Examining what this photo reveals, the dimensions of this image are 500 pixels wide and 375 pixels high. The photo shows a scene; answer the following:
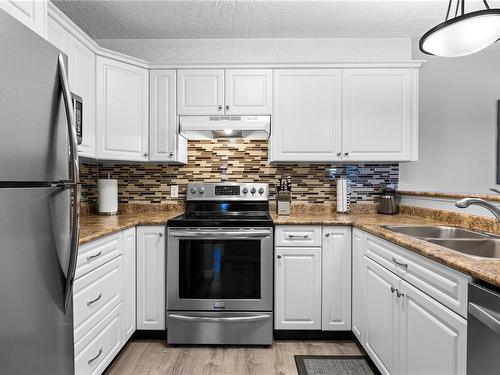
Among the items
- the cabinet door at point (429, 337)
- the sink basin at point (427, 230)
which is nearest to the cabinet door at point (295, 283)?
the sink basin at point (427, 230)

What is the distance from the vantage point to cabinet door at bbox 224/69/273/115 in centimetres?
267

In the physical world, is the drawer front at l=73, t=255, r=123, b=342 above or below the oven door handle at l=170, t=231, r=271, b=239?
below

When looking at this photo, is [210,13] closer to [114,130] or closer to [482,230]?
[114,130]

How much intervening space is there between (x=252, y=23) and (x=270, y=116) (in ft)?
2.53

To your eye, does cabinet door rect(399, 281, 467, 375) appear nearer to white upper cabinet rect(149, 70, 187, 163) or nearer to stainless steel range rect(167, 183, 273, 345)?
stainless steel range rect(167, 183, 273, 345)

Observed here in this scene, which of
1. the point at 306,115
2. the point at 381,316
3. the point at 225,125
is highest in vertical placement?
the point at 306,115

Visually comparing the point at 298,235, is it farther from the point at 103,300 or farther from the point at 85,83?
the point at 85,83

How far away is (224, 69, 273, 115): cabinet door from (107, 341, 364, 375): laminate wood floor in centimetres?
182

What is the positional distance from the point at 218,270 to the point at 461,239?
1.50m

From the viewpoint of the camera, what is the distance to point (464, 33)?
4.69 ft

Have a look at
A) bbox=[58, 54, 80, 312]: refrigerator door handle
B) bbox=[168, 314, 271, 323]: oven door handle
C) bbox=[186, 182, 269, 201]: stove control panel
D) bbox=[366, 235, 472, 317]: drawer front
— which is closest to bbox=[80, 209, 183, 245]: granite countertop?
bbox=[186, 182, 269, 201]: stove control panel

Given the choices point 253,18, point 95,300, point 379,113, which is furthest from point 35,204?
point 379,113

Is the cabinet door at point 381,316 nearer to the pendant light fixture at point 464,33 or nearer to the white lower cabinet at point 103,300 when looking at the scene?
the pendant light fixture at point 464,33

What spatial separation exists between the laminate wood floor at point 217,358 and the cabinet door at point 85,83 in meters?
1.43
